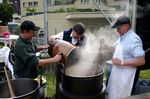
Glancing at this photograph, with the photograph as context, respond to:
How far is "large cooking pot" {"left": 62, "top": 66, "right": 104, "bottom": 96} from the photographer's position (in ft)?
8.69

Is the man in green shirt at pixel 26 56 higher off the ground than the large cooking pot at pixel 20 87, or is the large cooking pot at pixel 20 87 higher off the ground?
the man in green shirt at pixel 26 56

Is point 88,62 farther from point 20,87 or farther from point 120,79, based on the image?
point 20,87

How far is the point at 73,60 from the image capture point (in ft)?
9.27

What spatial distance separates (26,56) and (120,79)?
1258 mm

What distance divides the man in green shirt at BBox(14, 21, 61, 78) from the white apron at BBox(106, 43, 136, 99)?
84 cm

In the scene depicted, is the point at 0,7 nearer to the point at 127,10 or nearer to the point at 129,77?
the point at 127,10

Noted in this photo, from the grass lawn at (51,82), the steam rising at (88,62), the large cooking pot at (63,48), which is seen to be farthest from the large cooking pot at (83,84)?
the grass lawn at (51,82)

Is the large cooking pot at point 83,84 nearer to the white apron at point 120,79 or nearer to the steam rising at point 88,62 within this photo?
the steam rising at point 88,62

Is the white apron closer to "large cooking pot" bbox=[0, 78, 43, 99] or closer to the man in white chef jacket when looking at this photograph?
the man in white chef jacket

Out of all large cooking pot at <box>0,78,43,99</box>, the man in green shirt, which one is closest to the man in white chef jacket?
the man in green shirt

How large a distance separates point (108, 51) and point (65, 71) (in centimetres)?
92

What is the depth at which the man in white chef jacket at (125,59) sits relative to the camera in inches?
115

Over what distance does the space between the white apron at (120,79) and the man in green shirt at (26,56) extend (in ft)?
2.75

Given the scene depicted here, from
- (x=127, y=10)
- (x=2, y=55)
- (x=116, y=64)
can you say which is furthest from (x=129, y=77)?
(x=2, y=55)
